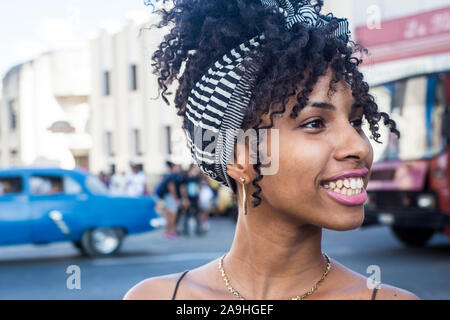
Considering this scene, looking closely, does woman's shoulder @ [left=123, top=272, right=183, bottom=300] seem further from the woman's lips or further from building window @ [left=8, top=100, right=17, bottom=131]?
building window @ [left=8, top=100, right=17, bottom=131]

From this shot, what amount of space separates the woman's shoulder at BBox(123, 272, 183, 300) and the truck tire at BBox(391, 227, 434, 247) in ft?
28.0

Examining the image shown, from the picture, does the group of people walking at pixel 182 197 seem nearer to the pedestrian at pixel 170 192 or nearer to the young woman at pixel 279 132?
the pedestrian at pixel 170 192

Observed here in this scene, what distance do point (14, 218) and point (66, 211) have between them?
0.75 meters

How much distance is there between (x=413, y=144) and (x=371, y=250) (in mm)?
1898

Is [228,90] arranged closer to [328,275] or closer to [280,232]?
[280,232]

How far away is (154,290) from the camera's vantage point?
70.1 inches

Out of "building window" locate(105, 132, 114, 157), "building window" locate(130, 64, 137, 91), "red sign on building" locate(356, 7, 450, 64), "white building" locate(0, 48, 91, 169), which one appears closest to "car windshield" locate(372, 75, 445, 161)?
"red sign on building" locate(356, 7, 450, 64)

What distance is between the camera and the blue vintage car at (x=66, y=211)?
8805mm

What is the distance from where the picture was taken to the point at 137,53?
17.9 metres

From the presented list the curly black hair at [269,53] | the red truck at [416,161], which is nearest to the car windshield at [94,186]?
the red truck at [416,161]

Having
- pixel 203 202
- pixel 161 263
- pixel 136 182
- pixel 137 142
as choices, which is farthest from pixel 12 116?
pixel 161 263

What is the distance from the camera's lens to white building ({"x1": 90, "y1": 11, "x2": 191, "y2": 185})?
56.2ft

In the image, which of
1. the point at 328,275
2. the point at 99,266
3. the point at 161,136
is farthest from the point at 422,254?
the point at 161,136

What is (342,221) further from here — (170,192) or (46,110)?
(46,110)
